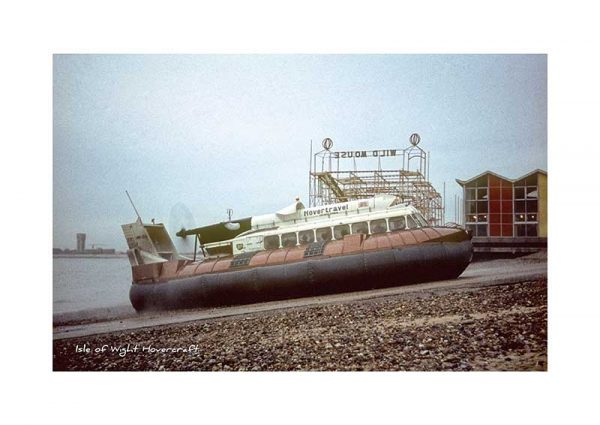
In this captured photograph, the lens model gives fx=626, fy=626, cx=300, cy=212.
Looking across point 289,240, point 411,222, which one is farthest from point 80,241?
point 411,222

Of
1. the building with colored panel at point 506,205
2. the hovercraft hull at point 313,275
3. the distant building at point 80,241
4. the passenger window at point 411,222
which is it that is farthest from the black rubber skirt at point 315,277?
the distant building at point 80,241

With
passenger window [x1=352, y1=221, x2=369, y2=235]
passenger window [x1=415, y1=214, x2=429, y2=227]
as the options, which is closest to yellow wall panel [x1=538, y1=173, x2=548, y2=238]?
passenger window [x1=415, y1=214, x2=429, y2=227]

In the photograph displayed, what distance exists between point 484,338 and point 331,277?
76.2 inches

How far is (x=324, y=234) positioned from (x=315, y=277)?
0.55 metres

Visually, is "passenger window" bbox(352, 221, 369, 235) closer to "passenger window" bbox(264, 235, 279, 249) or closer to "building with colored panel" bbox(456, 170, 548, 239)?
"passenger window" bbox(264, 235, 279, 249)

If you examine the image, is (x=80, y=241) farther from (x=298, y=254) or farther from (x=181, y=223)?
(x=298, y=254)

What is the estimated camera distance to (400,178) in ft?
25.1

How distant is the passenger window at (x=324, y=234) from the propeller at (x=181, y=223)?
5.18ft

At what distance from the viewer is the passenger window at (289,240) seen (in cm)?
795

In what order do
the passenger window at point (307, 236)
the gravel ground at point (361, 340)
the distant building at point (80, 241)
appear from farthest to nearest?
the passenger window at point (307, 236), the distant building at point (80, 241), the gravel ground at point (361, 340)

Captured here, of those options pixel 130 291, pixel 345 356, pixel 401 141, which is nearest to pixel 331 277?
pixel 345 356

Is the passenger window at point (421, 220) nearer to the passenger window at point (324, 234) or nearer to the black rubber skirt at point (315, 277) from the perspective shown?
the black rubber skirt at point (315, 277)

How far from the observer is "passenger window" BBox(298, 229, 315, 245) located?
313 inches

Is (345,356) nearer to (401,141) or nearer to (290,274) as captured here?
(290,274)
